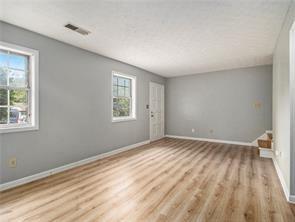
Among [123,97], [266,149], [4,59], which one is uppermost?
[4,59]

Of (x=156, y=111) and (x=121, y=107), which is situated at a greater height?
(x=121, y=107)

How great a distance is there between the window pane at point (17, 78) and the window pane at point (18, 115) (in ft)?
1.28

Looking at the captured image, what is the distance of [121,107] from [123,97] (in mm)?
303

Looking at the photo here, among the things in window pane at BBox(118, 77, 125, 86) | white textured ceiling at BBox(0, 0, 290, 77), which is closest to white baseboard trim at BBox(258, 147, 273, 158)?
white textured ceiling at BBox(0, 0, 290, 77)

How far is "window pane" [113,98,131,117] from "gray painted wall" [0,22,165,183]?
0.35 m

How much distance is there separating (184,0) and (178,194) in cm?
251

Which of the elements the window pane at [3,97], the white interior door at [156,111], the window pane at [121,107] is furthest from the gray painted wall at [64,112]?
the white interior door at [156,111]

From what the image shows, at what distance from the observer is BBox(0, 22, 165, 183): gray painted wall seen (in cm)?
252

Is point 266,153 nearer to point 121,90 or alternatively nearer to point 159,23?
point 159,23

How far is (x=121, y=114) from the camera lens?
15.3 feet

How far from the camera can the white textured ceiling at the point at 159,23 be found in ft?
6.58

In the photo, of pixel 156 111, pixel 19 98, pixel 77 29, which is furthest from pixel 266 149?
pixel 19 98

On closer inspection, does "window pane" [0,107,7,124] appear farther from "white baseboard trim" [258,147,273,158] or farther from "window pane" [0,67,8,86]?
"white baseboard trim" [258,147,273,158]

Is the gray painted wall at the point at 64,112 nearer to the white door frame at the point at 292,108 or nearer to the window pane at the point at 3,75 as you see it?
the window pane at the point at 3,75
